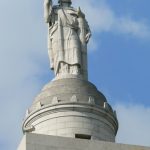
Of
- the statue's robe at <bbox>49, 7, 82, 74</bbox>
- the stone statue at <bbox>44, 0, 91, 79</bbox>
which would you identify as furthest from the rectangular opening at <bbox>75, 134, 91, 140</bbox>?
the statue's robe at <bbox>49, 7, 82, 74</bbox>

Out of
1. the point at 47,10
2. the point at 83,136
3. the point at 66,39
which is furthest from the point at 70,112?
the point at 47,10

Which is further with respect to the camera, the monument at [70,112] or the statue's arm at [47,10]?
the statue's arm at [47,10]

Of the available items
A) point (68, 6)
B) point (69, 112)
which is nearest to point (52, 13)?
point (68, 6)

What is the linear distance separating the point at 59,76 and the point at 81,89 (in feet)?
5.27

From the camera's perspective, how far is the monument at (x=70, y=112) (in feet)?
85.4

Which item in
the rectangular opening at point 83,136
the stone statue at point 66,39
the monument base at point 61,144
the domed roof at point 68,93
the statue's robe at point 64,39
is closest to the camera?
the monument base at point 61,144

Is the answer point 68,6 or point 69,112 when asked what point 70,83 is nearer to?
point 69,112

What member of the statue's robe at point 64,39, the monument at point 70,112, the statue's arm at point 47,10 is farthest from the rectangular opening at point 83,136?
the statue's arm at point 47,10

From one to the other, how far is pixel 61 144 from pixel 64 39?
6.58 meters

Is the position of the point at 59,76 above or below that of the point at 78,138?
above

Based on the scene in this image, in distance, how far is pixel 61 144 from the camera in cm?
2583

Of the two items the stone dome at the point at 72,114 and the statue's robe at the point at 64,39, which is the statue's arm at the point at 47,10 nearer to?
the statue's robe at the point at 64,39

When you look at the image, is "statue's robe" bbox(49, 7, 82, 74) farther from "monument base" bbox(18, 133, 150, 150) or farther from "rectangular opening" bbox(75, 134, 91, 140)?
"monument base" bbox(18, 133, 150, 150)

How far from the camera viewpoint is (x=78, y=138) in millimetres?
27344
